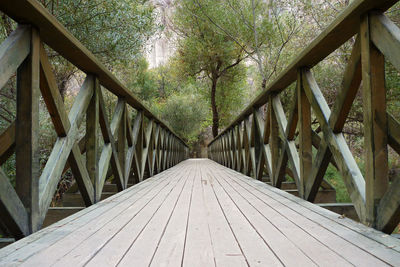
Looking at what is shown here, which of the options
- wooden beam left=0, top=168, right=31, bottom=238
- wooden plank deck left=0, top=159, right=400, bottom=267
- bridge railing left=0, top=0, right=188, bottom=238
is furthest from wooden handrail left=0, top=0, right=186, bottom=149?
wooden plank deck left=0, top=159, right=400, bottom=267

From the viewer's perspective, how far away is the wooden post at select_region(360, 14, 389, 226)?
1138mm

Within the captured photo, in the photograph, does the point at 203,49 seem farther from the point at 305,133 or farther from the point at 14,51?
the point at 14,51

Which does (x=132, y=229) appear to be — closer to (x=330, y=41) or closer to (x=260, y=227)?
(x=260, y=227)

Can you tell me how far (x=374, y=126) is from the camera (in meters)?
1.15

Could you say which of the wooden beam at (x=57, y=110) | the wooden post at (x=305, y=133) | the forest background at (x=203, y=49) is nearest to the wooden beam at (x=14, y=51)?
the wooden beam at (x=57, y=110)

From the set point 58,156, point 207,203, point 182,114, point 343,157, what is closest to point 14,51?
point 58,156

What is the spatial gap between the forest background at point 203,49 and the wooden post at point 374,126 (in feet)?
2.34

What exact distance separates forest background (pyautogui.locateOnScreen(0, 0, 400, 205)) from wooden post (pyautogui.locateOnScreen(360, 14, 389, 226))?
0.71 m

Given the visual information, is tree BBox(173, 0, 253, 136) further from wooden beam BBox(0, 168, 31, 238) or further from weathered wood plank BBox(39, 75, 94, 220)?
wooden beam BBox(0, 168, 31, 238)

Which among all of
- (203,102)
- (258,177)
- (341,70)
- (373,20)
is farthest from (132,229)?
(203,102)

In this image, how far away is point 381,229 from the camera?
44.3 inches

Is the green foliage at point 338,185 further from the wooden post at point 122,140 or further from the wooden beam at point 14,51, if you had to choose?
the wooden beam at point 14,51

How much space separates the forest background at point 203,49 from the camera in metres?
4.25

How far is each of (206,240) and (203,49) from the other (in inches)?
476
